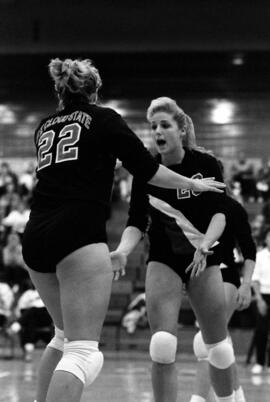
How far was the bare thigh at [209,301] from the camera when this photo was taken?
5461 mm

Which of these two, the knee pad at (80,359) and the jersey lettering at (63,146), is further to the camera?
the jersey lettering at (63,146)

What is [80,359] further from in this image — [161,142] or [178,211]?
[161,142]

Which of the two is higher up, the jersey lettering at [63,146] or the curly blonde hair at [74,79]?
the curly blonde hair at [74,79]

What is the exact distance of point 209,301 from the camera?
17.9 feet

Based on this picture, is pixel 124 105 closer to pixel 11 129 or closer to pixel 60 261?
pixel 11 129

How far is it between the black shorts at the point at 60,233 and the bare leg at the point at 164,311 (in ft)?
3.68

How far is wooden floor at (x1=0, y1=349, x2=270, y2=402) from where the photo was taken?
823 cm

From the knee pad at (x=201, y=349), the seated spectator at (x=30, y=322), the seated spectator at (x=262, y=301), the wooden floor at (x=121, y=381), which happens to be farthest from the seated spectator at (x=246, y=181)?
the knee pad at (x=201, y=349)

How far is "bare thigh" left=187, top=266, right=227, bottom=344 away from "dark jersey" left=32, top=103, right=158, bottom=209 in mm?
1313

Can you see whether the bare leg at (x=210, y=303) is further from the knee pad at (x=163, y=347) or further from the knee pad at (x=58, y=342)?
the knee pad at (x=58, y=342)

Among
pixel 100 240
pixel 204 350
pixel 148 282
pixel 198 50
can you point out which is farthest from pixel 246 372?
pixel 198 50

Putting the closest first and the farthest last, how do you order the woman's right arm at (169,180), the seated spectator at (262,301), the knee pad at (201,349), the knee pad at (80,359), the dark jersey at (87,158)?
the knee pad at (80,359) → the dark jersey at (87,158) → the woman's right arm at (169,180) → the knee pad at (201,349) → the seated spectator at (262,301)

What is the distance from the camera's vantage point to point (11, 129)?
29859 millimetres

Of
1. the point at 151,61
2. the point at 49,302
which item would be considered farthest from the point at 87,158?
the point at 151,61
